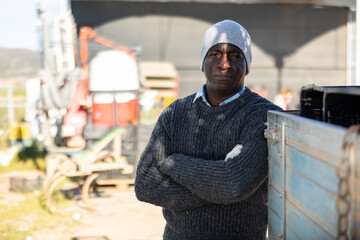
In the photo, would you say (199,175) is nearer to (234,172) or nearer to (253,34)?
Result: (234,172)

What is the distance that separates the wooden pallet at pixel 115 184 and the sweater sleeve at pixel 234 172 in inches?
184

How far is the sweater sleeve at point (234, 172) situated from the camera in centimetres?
163

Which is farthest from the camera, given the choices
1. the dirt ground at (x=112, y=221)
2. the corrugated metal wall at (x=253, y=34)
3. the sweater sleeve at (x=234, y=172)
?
the corrugated metal wall at (x=253, y=34)

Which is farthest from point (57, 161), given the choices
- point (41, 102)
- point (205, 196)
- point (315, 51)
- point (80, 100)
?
point (315, 51)

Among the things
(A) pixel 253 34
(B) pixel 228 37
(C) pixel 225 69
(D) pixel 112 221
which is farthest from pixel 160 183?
(A) pixel 253 34

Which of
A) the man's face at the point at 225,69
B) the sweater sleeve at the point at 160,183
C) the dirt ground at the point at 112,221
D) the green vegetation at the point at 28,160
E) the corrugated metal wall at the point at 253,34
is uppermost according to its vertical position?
the corrugated metal wall at the point at 253,34

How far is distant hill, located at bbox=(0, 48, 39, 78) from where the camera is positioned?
57125 mm

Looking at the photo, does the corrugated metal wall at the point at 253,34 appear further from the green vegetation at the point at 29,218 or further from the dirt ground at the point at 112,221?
the green vegetation at the point at 29,218

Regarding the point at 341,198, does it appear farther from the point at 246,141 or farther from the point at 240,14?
the point at 240,14

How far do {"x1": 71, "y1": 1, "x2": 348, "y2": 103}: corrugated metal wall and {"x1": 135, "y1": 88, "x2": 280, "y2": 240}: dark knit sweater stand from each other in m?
9.77

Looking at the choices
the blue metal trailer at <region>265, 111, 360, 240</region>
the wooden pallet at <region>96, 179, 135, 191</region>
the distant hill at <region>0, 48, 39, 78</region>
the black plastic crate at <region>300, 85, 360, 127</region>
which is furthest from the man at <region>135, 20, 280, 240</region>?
the distant hill at <region>0, 48, 39, 78</region>

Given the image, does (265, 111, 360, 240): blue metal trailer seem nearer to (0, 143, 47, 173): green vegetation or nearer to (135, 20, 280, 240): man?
(135, 20, 280, 240): man

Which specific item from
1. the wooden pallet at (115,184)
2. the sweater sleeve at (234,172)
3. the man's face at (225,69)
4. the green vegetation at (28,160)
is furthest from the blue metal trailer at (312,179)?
the green vegetation at (28,160)

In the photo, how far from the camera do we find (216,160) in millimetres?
1747
